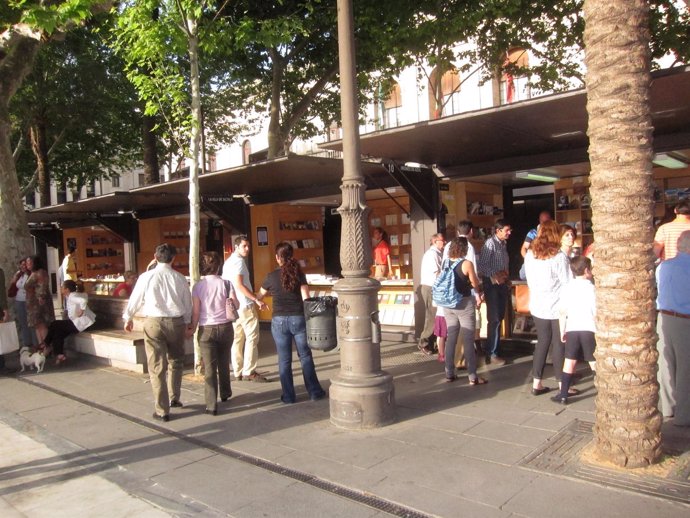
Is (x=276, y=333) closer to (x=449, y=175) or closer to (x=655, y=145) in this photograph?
(x=449, y=175)

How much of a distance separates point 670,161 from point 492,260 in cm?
337

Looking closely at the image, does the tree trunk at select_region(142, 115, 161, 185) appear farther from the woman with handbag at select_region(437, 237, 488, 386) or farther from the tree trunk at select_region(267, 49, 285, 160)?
the woman with handbag at select_region(437, 237, 488, 386)

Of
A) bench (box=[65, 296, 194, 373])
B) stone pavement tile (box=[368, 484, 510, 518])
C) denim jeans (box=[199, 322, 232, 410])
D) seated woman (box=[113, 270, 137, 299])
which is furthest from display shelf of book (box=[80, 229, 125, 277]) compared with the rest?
stone pavement tile (box=[368, 484, 510, 518])

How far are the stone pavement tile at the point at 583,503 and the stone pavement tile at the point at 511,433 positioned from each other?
87cm

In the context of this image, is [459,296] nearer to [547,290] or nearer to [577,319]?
[547,290]

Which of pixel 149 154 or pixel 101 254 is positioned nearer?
pixel 149 154

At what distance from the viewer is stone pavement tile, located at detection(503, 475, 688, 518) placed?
373 centimetres

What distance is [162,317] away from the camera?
248 inches

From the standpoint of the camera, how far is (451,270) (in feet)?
22.9

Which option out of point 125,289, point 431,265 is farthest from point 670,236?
point 125,289

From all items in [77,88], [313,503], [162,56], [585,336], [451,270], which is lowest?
[313,503]

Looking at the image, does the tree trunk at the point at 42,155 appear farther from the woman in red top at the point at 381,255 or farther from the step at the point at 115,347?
the woman in red top at the point at 381,255

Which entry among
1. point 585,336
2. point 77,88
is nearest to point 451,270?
point 585,336

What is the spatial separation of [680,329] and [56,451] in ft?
19.0
